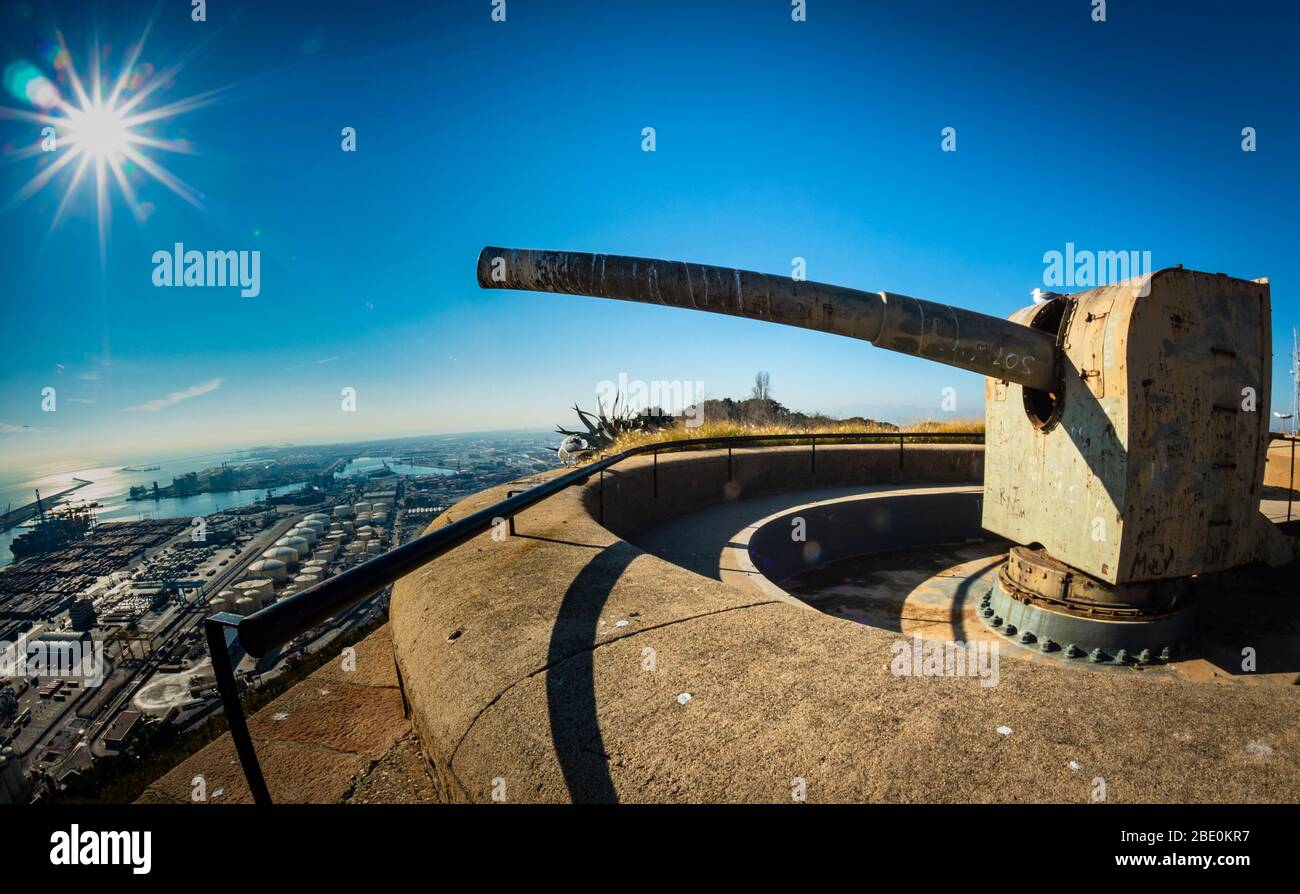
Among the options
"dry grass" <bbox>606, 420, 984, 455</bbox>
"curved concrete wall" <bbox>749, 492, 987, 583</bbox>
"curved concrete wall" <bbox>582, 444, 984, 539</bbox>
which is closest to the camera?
"curved concrete wall" <bbox>749, 492, 987, 583</bbox>

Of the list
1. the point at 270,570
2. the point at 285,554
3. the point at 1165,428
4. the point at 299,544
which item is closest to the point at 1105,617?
the point at 1165,428

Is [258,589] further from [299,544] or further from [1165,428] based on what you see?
[1165,428]

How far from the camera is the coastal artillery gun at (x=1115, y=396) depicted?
3199 mm

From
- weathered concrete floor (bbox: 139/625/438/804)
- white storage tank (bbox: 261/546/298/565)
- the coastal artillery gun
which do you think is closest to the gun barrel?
the coastal artillery gun

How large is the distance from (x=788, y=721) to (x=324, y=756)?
176 cm

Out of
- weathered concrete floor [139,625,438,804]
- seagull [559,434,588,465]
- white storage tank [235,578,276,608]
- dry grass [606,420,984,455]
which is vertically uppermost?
dry grass [606,420,984,455]

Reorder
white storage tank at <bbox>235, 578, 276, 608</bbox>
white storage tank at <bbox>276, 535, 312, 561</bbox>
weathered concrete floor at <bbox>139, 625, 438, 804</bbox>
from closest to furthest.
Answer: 1. weathered concrete floor at <bbox>139, 625, 438, 804</bbox>
2. white storage tank at <bbox>235, 578, 276, 608</bbox>
3. white storage tank at <bbox>276, 535, 312, 561</bbox>

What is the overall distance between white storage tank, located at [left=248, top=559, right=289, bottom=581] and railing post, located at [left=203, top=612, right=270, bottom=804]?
272 inches

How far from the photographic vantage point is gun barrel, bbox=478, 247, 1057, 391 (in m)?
3.16

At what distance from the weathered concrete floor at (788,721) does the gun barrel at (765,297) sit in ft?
6.34

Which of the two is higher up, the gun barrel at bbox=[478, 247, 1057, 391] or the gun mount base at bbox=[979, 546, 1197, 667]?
the gun barrel at bbox=[478, 247, 1057, 391]

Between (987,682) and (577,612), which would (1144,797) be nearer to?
(987,682)

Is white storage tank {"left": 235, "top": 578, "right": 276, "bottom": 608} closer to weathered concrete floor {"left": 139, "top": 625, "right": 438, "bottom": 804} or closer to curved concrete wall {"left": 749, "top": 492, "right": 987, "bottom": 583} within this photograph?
weathered concrete floor {"left": 139, "top": 625, "right": 438, "bottom": 804}
